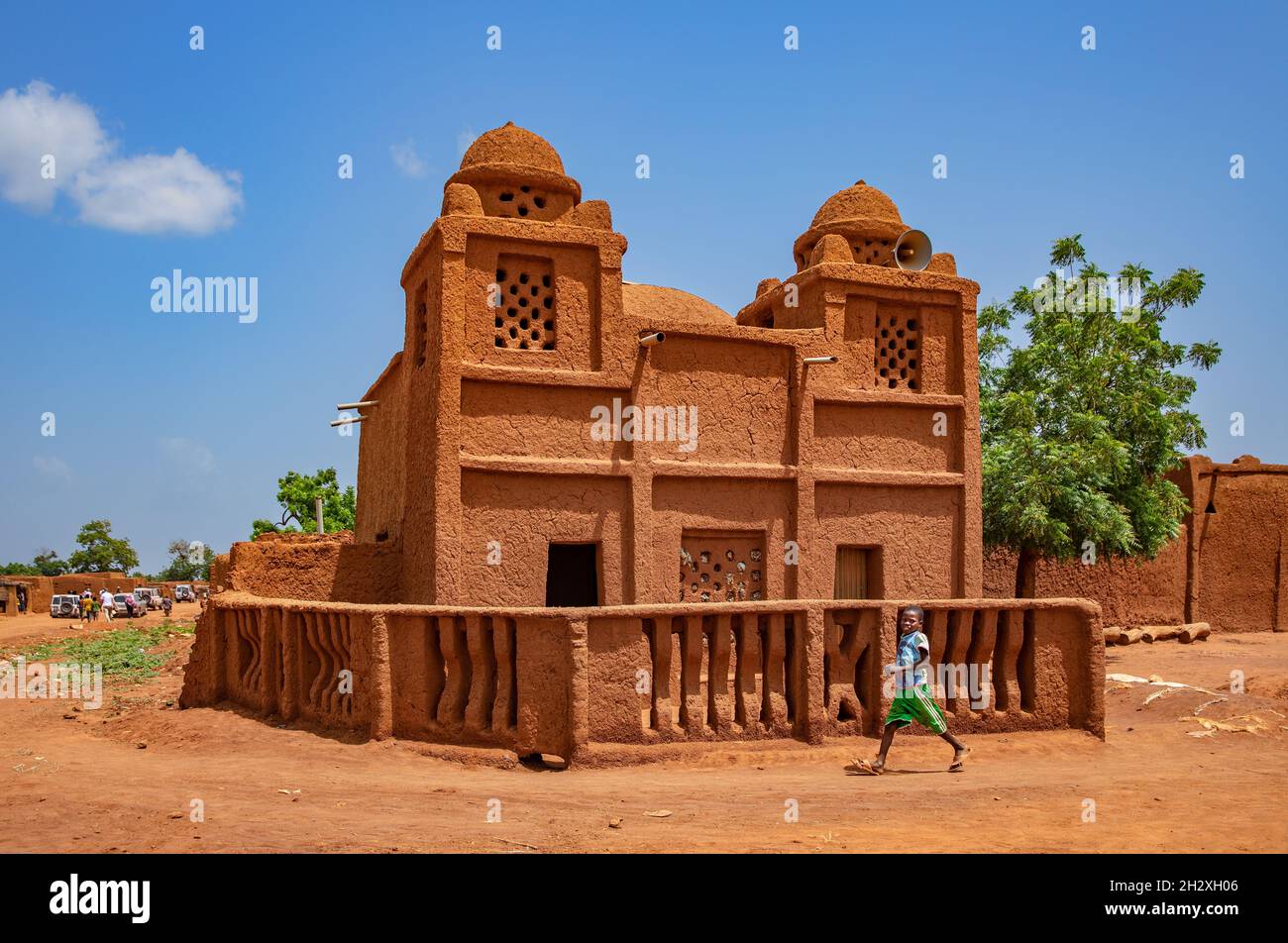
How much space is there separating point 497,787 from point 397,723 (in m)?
1.68

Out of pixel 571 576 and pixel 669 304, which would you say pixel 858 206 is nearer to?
pixel 669 304

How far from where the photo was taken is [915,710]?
8414 millimetres

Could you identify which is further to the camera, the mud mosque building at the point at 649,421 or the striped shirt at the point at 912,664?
the mud mosque building at the point at 649,421

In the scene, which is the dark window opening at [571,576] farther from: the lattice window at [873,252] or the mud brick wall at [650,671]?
the lattice window at [873,252]

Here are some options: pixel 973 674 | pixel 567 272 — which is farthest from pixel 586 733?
pixel 567 272

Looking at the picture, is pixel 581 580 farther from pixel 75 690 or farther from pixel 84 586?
pixel 84 586

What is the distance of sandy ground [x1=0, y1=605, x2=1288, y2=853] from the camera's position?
579cm

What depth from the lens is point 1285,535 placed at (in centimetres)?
2217

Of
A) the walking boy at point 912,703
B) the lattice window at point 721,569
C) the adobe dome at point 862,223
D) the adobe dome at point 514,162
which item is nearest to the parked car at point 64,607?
the adobe dome at point 514,162

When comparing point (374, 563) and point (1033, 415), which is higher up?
point (1033, 415)

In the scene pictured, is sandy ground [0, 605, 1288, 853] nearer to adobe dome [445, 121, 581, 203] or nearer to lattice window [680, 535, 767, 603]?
lattice window [680, 535, 767, 603]

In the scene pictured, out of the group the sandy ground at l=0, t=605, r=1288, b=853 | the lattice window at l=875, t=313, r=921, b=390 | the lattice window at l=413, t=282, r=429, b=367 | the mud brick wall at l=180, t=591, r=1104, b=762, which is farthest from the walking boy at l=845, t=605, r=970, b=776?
the lattice window at l=413, t=282, r=429, b=367

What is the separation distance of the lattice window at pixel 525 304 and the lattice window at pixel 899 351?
4749 mm

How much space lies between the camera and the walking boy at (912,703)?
331 inches
